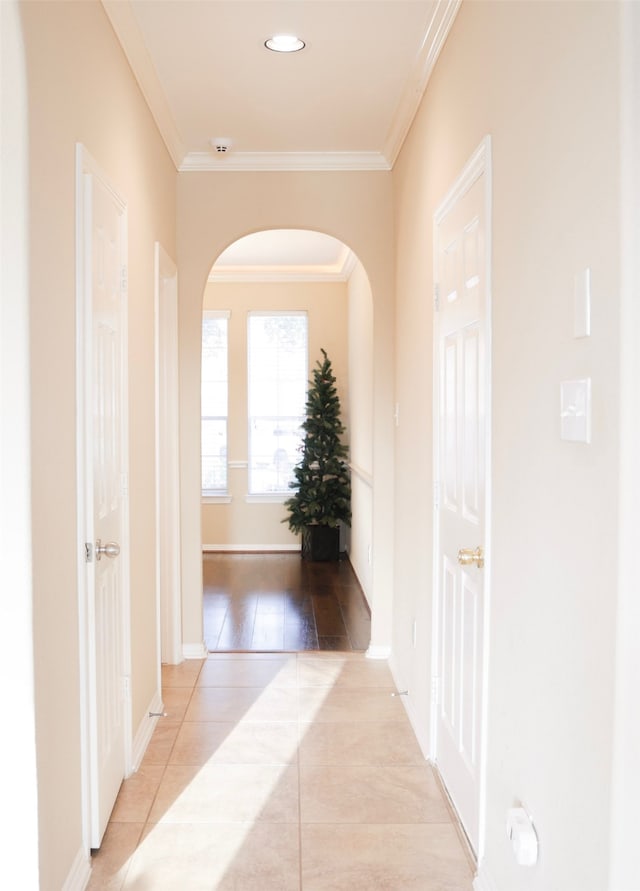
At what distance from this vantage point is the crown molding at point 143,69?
2.74 meters

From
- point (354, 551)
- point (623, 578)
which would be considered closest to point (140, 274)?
point (623, 578)

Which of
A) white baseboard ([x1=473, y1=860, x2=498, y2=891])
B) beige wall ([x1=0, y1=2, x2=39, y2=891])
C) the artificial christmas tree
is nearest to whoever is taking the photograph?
beige wall ([x1=0, y1=2, x2=39, y2=891])

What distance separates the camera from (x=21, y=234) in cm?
182

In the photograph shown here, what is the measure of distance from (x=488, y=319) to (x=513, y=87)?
23.3 inches

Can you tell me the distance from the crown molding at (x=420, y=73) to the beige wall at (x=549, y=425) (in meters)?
0.16

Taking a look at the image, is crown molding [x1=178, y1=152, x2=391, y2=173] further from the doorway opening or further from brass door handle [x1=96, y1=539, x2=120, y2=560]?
the doorway opening

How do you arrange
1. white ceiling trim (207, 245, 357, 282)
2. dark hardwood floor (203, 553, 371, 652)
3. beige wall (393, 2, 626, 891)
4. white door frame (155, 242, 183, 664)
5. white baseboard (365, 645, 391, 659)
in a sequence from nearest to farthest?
beige wall (393, 2, 626, 891)
white door frame (155, 242, 183, 664)
white baseboard (365, 645, 391, 659)
dark hardwood floor (203, 553, 371, 652)
white ceiling trim (207, 245, 357, 282)

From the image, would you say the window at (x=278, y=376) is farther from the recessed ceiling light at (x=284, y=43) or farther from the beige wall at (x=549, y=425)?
the beige wall at (x=549, y=425)

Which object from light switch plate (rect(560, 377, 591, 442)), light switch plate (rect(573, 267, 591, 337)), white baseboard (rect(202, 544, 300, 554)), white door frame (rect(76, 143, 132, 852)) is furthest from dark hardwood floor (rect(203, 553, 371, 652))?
light switch plate (rect(573, 267, 591, 337))

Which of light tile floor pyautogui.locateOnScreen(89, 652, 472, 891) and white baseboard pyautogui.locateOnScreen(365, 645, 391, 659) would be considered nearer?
light tile floor pyautogui.locateOnScreen(89, 652, 472, 891)

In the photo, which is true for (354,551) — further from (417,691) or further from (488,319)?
(488,319)

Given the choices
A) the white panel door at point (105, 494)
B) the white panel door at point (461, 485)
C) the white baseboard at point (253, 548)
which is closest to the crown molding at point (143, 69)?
the white panel door at point (105, 494)

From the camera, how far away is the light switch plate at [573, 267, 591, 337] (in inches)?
56.2

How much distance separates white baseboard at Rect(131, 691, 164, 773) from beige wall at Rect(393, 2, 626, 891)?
4.92 ft
